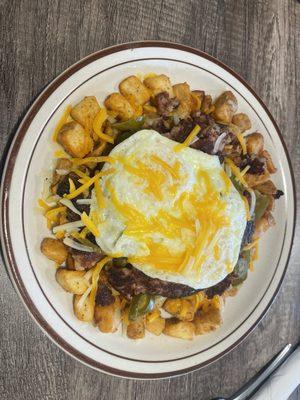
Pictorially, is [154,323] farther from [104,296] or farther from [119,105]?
[119,105]

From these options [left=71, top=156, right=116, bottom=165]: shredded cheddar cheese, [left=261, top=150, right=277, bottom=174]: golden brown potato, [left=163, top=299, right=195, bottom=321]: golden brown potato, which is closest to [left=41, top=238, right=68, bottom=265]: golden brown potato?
[left=71, top=156, right=116, bottom=165]: shredded cheddar cheese

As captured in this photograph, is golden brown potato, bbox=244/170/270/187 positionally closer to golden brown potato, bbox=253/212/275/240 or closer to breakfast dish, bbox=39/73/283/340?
breakfast dish, bbox=39/73/283/340

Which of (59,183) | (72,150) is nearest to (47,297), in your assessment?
(59,183)

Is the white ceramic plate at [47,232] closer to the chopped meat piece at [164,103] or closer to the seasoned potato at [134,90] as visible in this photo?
the seasoned potato at [134,90]

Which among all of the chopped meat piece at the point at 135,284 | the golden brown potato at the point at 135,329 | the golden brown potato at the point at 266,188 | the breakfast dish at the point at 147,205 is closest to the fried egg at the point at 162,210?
the breakfast dish at the point at 147,205

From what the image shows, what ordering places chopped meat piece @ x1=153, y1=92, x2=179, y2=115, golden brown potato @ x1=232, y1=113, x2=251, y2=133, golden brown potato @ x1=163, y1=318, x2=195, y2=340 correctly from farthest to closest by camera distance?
golden brown potato @ x1=232, y1=113, x2=251, y2=133 < golden brown potato @ x1=163, y1=318, x2=195, y2=340 < chopped meat piece @ x1=153, y1=92, x2=179, y2=115

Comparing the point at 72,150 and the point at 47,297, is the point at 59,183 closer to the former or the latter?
the point at 72,150

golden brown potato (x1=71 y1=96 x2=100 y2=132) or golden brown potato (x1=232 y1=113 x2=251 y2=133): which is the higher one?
golden brown potato (x1=232 y1=113 x2=251 y2=133)
